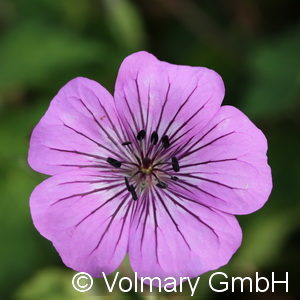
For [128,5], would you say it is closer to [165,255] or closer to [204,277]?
[204,277]

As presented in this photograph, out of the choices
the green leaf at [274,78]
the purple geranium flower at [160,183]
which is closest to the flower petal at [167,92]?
the purple geranium flower at [160,183]

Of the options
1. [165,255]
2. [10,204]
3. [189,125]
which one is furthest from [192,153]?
[10,204]

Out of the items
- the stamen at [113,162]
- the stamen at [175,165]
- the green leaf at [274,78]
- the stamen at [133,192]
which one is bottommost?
the stamen at [133,192]

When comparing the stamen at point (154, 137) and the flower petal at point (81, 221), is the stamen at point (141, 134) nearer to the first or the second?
the stamen at point (154, 137)

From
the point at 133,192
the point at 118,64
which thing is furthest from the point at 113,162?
the point at 118,64

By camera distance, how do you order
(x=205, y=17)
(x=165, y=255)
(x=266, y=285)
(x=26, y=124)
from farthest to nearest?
(x=205, y=17) → (x=266, y=285) → (x=26, y=124) → (x=165, y=255)

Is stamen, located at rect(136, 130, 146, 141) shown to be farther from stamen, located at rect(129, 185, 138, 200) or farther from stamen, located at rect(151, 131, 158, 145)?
stamen, located at rect(129, 185, 138, 200)

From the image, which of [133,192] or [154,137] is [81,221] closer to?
[133,192]
